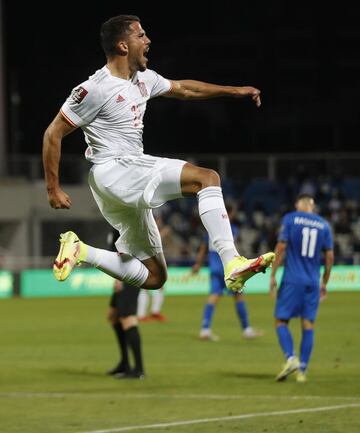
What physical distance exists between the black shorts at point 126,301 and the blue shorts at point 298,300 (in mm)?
1792

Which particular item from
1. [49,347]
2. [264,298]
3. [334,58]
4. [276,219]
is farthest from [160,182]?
[334,58]

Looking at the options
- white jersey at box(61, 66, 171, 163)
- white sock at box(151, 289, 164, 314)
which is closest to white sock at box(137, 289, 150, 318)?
white sock at box(151, 289, 164, 314)

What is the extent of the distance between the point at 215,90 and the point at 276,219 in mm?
30108

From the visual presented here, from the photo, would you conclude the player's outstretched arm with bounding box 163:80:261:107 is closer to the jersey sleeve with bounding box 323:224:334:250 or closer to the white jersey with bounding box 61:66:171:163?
the white jersey with bounding box 61:66:171:163

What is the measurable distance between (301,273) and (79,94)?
6.59 metres

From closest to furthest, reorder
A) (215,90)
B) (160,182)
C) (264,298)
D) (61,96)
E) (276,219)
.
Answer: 1. (160,182)
2. (215,90)
3. (264,298)
4. (276,219)
5. (61,96)

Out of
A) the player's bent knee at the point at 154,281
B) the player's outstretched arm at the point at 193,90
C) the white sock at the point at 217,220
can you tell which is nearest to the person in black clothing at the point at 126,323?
the player's bent knee at the point at 154,281

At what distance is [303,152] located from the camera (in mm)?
45656

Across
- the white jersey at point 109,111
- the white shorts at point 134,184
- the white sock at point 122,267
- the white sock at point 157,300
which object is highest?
the white jersey at point 109,111

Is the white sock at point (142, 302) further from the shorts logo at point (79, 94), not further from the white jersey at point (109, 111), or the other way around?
the shorts logo at point (79, 94)

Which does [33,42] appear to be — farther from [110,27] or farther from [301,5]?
[110,27]

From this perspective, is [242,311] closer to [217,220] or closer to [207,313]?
[207,313]

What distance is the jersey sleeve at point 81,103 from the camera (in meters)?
8.25

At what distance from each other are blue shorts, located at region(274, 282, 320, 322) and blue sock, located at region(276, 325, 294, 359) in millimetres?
149
